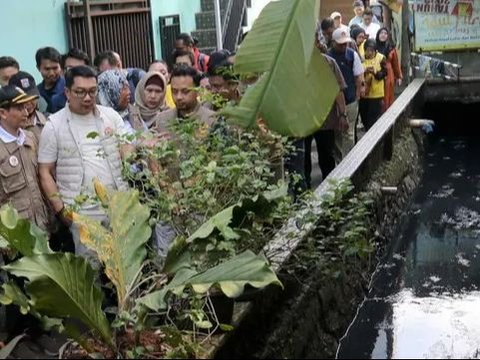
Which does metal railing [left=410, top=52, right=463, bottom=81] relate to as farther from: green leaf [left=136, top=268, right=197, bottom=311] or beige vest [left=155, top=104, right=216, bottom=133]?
green leaf [left=136, top=268, right=197, bottom=311]

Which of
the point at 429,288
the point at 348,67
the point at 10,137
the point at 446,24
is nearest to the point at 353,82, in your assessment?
the point at 348,67

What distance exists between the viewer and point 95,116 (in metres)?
5.99

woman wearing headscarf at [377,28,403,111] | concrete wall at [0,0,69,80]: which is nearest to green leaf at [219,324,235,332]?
concrete wall at [0,0,69,80]

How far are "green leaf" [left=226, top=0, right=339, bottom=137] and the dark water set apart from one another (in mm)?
2581

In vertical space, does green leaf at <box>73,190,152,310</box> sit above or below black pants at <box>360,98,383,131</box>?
above

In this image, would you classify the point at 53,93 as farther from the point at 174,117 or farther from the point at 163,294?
the point at 163,294

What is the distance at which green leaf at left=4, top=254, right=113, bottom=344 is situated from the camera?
12.4 feet

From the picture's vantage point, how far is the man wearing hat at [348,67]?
1033 centimetres

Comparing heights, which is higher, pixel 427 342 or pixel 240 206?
pixel 240 206

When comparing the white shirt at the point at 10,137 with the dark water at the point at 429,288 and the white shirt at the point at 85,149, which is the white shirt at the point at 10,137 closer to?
the white shirt at the point at 85,149

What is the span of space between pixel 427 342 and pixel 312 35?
9.88 feet

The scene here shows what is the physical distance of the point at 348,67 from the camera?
10.6 metres

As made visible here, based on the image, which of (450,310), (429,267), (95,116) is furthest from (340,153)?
(95,116)

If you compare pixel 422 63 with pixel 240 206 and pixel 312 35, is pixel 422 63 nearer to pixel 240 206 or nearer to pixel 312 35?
pixel 240 206
